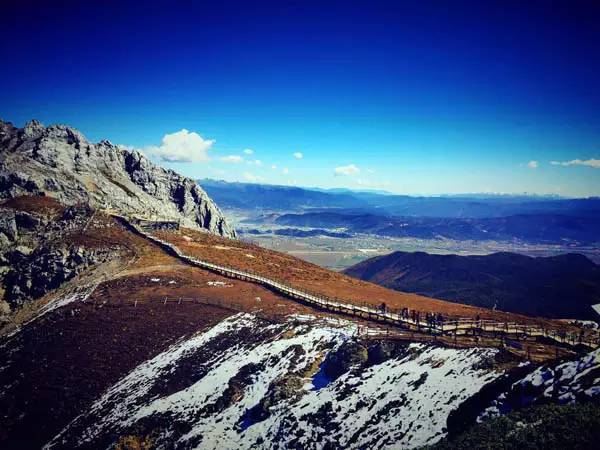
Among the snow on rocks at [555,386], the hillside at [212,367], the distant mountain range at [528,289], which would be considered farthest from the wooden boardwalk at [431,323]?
the distant mountain range at [528,289]

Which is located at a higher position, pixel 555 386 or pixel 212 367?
pixel 555 386

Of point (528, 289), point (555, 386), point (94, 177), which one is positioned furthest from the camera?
point (528, 289)

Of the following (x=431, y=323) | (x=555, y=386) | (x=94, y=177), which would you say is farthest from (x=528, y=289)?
(x=555, y=386)

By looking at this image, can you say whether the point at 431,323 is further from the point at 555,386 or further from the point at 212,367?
the point at 212,367

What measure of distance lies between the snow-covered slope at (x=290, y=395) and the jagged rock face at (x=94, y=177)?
65.1 m

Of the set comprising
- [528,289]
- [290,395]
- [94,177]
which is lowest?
[528,289]

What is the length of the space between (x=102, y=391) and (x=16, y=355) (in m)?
13.9

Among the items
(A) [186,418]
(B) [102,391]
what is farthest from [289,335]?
(B) [102,391]

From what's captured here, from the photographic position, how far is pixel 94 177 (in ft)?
357

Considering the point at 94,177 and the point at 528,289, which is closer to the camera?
the point at 94,177

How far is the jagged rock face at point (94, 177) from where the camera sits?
3652 inches

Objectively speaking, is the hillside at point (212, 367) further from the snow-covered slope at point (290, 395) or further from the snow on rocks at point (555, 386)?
the snow on rocks at point (555, 386)

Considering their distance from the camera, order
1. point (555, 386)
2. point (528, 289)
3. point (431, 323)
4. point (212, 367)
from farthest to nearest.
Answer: point (528, 289) → point (431, 323) → point (212, 367) → point (555, 386)

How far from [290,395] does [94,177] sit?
96736 mm
